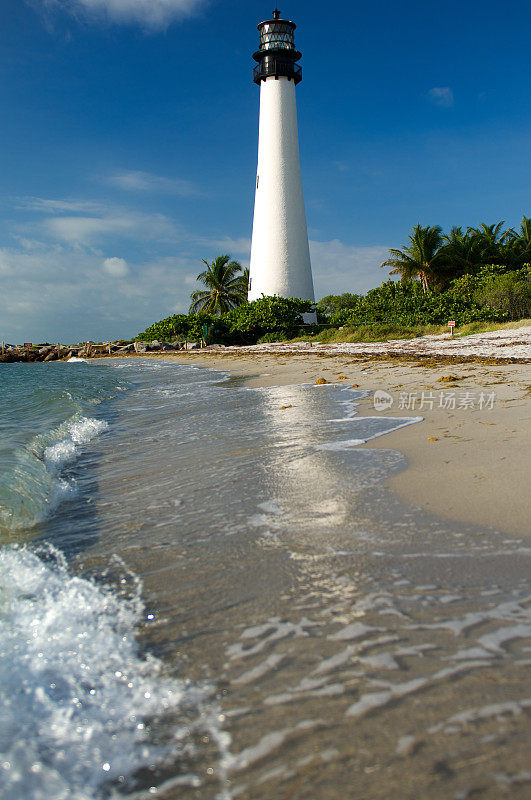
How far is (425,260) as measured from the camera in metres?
35.8

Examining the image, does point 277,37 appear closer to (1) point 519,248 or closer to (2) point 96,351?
(1) point 519,248

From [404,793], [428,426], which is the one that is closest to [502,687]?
[404,793]

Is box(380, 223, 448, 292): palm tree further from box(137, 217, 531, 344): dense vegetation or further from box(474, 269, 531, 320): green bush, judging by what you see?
box(474, 269, 531, 320): green bush

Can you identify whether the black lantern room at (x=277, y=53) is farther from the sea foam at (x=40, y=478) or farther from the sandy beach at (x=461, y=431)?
the sea foam at (x=40, y=478)

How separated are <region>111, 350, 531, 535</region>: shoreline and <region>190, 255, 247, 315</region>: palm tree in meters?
36.7

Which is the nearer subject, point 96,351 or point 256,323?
point 256,323

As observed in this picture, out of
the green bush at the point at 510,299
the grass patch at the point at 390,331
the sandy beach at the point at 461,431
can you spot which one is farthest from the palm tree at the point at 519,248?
the sandy beach at the point at 461,431

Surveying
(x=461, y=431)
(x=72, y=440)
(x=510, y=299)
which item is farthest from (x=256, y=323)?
(x=461, y=431)

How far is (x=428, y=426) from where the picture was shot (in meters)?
5.11

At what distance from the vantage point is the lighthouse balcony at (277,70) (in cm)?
3275

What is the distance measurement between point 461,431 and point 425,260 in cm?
3403

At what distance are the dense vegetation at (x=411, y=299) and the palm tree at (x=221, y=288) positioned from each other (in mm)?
87

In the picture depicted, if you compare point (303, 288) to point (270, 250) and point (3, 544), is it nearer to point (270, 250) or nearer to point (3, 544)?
point (270, 250)

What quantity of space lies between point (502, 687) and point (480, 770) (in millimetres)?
324
